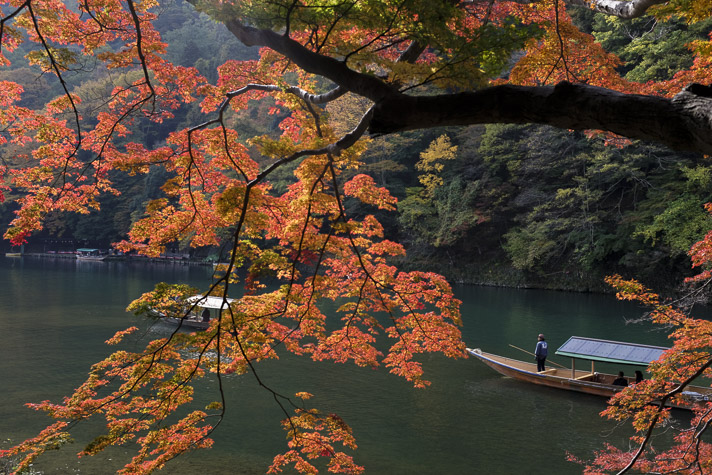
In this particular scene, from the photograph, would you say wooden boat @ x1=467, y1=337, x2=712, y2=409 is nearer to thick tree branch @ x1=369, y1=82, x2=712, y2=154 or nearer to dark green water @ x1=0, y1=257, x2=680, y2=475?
dark green water @ x1=0, y1=257, x2=680, y2=475

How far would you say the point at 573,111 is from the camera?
199 centimetres

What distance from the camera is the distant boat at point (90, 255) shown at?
38.3m

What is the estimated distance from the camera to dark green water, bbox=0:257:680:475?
22.1ft

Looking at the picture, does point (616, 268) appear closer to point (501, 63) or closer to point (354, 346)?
point (354, 346)

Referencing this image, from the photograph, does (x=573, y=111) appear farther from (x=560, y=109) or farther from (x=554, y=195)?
(x=554, y=195)

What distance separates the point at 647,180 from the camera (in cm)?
1981

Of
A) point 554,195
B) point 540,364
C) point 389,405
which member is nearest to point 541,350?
point 540,364

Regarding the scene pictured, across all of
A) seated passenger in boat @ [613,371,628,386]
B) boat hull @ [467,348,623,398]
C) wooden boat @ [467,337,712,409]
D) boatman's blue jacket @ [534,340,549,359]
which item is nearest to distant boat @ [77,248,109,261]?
boat hull @ [467,348,623,398]

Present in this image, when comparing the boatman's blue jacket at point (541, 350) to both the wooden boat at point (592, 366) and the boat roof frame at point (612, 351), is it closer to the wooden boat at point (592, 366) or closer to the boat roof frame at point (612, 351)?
the wooden boat at point (592, 366)

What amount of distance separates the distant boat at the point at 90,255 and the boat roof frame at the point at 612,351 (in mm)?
37183

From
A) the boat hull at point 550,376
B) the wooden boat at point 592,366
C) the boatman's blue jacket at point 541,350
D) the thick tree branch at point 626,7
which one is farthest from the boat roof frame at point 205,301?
the boatman's blue jacket at point 541,350

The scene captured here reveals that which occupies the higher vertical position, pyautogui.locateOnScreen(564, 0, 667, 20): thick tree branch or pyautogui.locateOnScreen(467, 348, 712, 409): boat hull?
pyautogui.locateOnScreen(564, 0, 667, 20): thick tree branch

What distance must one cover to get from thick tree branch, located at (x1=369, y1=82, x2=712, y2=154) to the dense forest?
1355 centimetres

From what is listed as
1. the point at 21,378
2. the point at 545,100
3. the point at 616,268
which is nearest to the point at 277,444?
the point at 21,378
